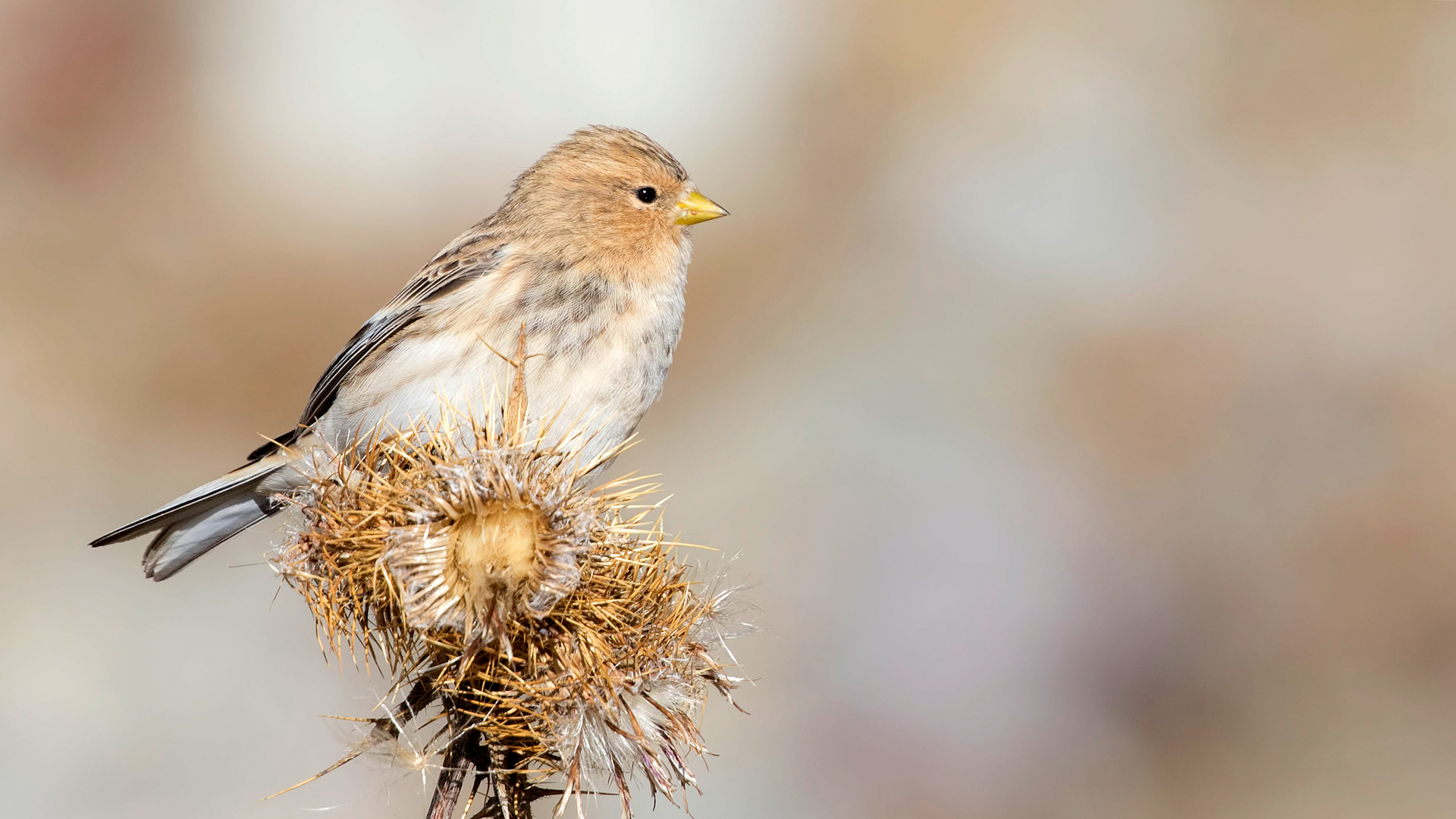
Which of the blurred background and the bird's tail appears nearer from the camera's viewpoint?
the bird's tail

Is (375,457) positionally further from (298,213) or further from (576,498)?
(298,213)

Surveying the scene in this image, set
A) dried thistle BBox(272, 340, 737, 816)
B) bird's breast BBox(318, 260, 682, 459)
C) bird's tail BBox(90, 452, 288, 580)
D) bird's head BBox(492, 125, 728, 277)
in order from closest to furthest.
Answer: dried thistle BBox(272, 340, 737, 816) → bird's tail BBox(90, 452, 288, 580) → bird's breast BBox(318, 260, 682, 459) → bird's head BBox(492, 125, 728, 277)

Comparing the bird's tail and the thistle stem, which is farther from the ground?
the thistle stem

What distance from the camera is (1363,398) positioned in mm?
12492

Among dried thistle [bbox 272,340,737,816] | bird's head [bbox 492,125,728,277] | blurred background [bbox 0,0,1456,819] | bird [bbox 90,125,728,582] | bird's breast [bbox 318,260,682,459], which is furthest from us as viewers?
blurred background [bbox 0,0,1456,819]

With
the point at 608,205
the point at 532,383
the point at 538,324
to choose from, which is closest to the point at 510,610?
the point at 532,383

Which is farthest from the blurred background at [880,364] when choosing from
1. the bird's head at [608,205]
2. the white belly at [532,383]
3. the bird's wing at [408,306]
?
the bird's head at [608,205]

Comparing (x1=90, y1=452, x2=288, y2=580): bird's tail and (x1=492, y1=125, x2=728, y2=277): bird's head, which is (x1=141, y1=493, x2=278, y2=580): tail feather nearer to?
(x1=90, y1=452, x2=288, y2=580): bird's tail

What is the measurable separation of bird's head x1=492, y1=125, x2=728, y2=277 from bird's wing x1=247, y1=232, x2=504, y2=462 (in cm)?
21

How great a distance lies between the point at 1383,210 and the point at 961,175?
5.26m

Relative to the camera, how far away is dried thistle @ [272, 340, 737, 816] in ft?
9.30

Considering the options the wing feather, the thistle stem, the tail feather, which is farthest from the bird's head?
the thistle stem

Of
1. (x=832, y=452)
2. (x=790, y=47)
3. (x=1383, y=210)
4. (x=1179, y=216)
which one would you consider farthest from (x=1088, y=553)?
(x=790, y=47)

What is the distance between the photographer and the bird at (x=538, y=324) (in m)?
4.84
